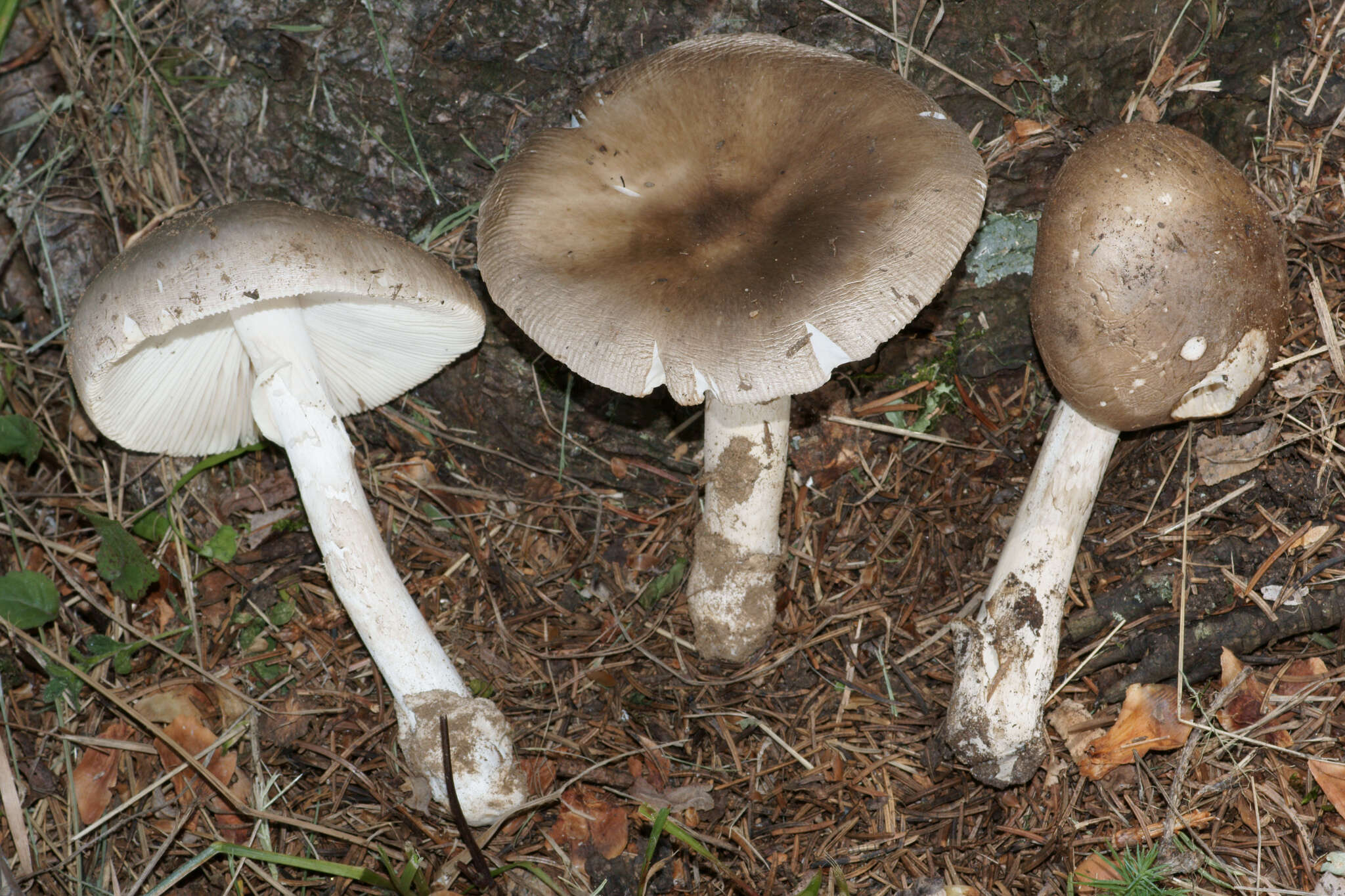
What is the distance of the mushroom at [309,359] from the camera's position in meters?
2.51

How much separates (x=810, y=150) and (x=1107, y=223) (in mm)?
863

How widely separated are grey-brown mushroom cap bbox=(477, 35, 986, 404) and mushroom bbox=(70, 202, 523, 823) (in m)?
0.44

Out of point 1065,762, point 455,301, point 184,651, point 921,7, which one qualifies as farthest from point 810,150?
point 184,651

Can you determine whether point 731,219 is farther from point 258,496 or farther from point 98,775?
point 98,775

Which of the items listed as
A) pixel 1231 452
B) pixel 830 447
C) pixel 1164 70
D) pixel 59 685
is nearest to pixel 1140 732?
pixel 1231 452

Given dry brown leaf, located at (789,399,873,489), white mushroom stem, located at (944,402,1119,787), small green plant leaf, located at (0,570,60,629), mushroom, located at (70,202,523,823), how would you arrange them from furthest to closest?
dry brown leaf, located at (789,399,873,489) < small green plant leaf, located at (0,570,60,629) < white mushroom stem, located at (944,402,1119,787) < mushroom, located at (70,202,523,823)

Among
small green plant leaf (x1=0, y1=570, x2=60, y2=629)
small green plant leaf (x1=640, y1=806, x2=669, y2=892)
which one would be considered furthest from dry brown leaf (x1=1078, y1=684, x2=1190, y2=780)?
small green plant leaf (x1=0, y1=570, x2=60, y2=629)

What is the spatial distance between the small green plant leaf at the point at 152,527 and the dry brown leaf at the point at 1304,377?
12.4ft

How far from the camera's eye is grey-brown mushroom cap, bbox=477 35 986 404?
8.13 ft

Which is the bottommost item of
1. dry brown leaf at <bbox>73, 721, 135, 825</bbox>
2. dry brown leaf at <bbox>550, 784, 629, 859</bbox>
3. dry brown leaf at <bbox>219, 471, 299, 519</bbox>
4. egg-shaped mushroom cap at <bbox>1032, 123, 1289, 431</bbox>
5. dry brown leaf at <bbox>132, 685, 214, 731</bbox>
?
dry brown leaf at <bbox>550, 784, 629, 859</bbox>

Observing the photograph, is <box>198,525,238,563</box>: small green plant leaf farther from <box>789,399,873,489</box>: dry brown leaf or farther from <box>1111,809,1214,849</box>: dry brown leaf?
<box>1111,809,1214,849</box>: dry brown leaf

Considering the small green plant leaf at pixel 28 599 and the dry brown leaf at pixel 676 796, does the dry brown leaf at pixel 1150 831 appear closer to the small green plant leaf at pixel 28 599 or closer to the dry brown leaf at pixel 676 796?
the dry brown leaf at pixel 676 796

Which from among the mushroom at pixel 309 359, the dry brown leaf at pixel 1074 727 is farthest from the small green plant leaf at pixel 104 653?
the dry brown leaf at pixel 1074 727

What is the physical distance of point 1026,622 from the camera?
292 cm
